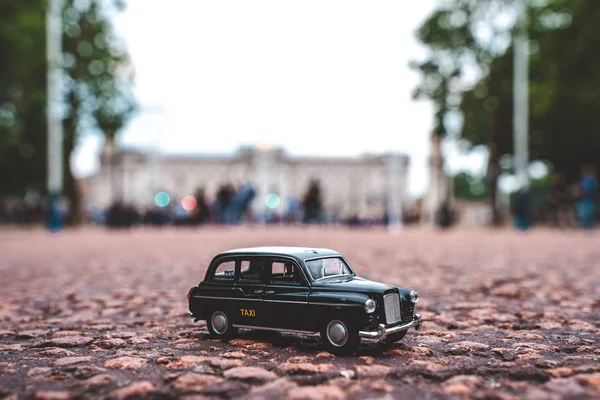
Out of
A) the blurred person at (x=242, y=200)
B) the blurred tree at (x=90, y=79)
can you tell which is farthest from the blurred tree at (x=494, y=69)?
the blurred tree at (x=90, y=79)

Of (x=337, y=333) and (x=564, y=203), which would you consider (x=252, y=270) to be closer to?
(x=337, y=333)

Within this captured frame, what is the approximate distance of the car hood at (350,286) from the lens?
4.35 metres

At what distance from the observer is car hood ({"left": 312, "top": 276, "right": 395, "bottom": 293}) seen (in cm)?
435

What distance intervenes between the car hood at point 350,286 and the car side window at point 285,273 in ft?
0.48

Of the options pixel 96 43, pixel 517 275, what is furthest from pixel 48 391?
pixel 96 43

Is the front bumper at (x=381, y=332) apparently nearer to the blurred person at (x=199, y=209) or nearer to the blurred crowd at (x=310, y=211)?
the blurred crowd at (x=310, y=211)

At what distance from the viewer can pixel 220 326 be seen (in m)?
4.97

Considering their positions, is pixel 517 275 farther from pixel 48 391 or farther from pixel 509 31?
pixel 509 31

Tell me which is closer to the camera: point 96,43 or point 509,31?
point 509,31

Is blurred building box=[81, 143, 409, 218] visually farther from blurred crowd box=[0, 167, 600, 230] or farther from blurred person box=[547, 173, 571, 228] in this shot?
blurred person box=[547, 173, 571, 228]

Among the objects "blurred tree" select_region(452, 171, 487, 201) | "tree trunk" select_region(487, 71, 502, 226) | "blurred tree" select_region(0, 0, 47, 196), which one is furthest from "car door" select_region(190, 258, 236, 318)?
"blurred tree" select_region(452, 171, 487, 201)

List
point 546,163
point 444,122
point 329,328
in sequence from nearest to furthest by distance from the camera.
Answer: point 329,328
point 444,122
point 546,163

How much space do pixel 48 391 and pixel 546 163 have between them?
58.3m

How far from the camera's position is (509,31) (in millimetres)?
38281
